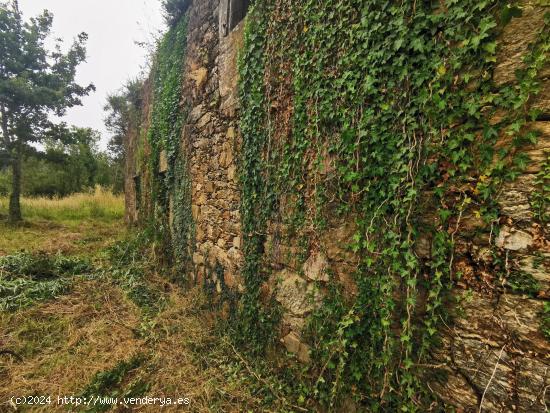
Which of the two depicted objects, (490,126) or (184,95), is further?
(184,95)

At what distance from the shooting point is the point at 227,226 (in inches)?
136

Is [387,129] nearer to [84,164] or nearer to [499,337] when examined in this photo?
[499,337]

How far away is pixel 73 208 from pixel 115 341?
10.5 meters

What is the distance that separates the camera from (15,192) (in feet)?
31.3

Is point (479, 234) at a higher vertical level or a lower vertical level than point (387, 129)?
lower

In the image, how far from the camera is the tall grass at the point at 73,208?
423 inches

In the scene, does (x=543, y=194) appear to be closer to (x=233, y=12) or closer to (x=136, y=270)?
(x=233, y=12)

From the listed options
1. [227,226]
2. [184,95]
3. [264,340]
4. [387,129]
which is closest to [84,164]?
[184,95]

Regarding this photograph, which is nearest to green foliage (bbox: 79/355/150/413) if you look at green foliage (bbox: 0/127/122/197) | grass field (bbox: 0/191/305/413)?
grass field (bbox: 0/191/305/413)

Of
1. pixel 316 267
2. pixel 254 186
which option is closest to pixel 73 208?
pixel 254 186

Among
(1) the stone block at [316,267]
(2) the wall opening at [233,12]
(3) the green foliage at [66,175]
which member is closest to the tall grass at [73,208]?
(3) the green foliage at [66,175]

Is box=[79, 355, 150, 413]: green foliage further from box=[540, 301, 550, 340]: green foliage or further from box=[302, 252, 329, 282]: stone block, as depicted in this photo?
box=[540, 301, 550, 340]: green foliage

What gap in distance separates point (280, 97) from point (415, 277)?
6.16 feet

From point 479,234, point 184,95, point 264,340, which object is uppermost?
point 184,95
